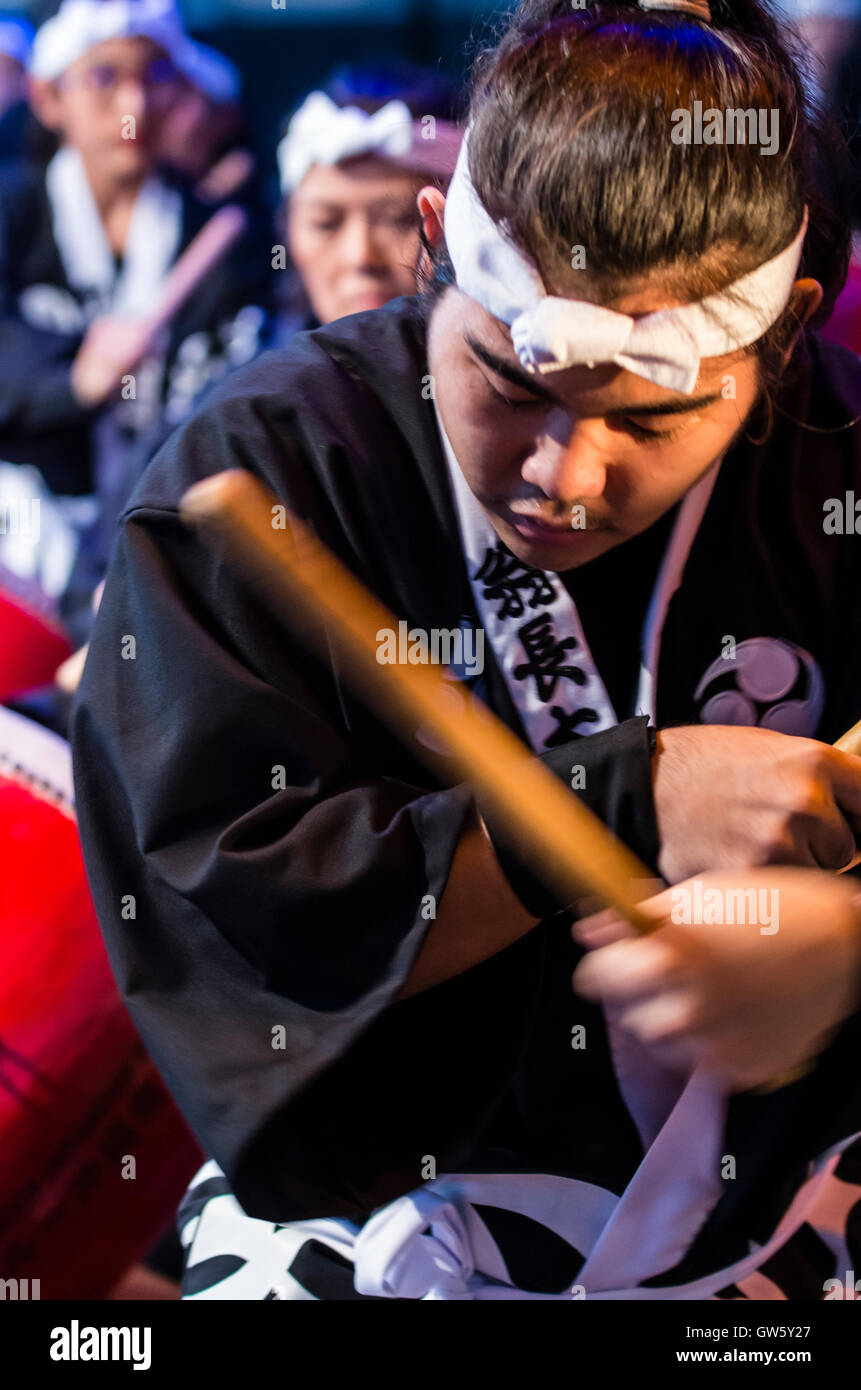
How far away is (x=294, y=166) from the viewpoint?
1.68 m

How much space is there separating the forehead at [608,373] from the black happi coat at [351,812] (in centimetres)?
13

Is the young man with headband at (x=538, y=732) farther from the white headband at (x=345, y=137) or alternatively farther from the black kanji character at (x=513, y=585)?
the white headband at (x=345, y=137)

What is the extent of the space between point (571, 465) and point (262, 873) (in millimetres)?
326

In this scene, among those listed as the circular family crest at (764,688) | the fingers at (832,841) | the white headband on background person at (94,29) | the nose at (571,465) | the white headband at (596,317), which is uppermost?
the white headband on background person at (94,29)

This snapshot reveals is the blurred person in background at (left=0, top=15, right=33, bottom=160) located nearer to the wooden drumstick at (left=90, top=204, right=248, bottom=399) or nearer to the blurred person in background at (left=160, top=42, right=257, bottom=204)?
the blurred person in background at (left=160, top=42, right=257, bottom=204)

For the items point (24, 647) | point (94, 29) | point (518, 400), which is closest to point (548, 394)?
point (518, 400)

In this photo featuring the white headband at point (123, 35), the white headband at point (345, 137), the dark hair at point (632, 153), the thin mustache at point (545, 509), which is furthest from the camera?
the white headband at point (123, 35)

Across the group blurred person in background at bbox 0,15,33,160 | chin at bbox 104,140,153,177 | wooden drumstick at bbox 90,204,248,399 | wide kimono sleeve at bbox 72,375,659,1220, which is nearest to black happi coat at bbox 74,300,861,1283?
wide kimono sleeve at bbox 72,375,659,1220

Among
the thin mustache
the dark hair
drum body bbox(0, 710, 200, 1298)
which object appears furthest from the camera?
drum body bbox(0, 710, 200, 1298)

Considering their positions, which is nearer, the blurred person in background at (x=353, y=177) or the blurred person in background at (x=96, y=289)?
the blurred person in background at (x=353, y=177)

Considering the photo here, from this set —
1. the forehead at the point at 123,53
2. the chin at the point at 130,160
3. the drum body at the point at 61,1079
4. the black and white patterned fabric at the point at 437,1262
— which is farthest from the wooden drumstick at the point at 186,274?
the black and white patterned fabric at the point at 437,1262

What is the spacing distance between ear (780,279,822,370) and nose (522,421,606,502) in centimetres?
18

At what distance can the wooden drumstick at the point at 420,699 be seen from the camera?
30.0 inches

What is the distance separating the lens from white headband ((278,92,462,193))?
139cm
